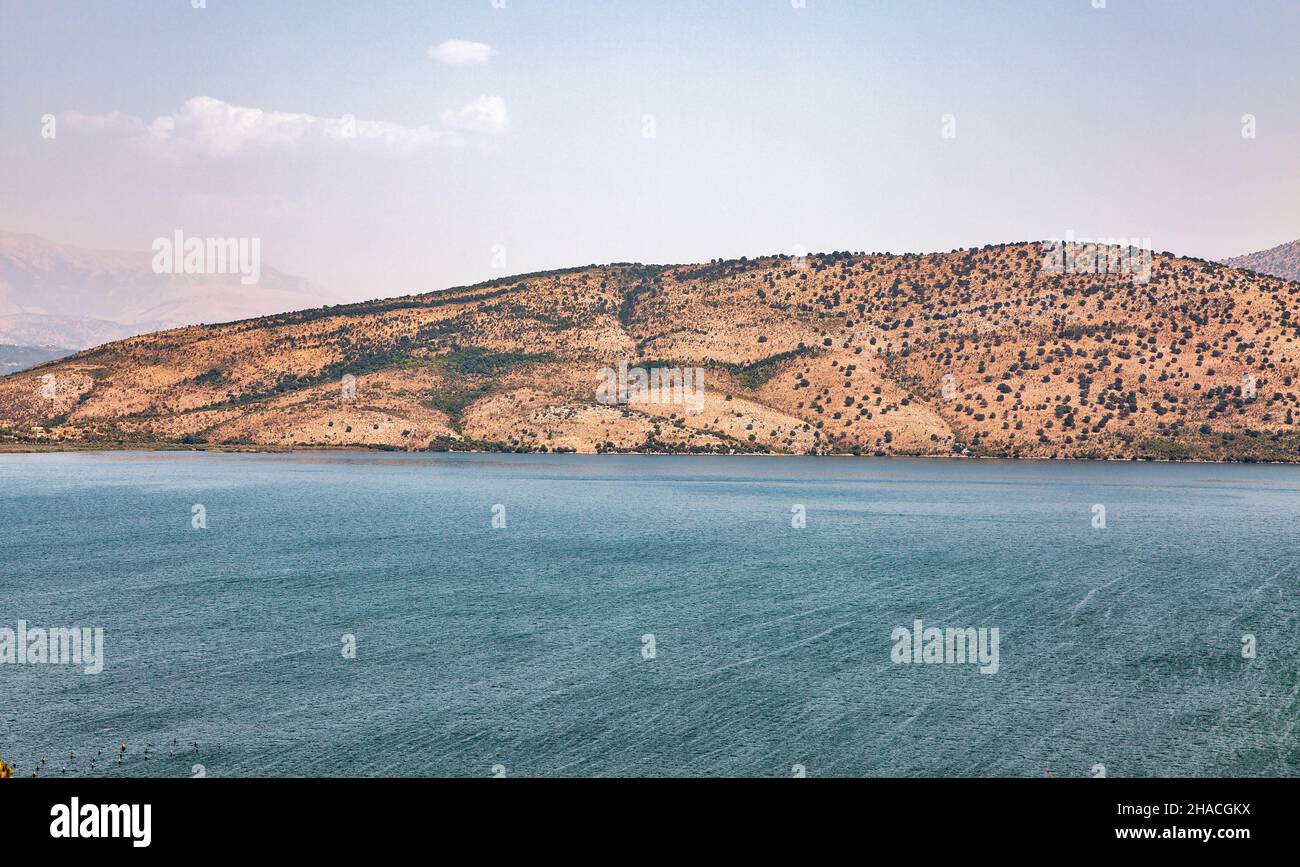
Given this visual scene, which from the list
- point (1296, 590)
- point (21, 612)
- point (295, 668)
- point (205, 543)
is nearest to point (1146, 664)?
point (1296, 590)

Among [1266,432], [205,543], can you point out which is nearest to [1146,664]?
[205,543]

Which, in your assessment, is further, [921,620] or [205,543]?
[205,543]

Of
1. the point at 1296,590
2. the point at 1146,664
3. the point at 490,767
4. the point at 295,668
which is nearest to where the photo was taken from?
the point at 490,767

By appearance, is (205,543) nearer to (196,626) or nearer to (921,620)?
(196,626)

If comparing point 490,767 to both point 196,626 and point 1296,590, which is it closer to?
point 196,626

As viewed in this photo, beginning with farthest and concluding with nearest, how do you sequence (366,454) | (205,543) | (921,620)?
(366,454) → (205,543) → (921,620)
